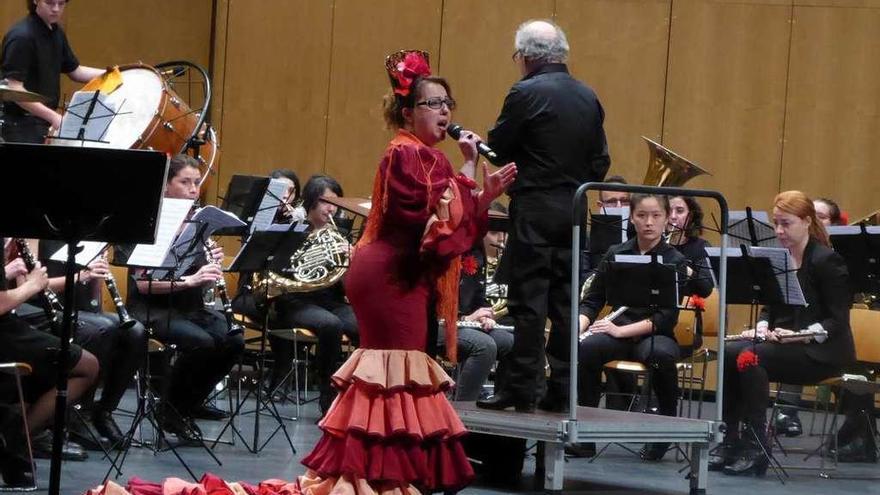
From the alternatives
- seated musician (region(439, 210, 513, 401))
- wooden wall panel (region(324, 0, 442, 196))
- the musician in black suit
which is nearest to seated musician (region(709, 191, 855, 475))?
seated musician (region(439, 210, 513, 401))

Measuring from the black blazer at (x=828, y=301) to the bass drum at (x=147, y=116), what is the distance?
11.9 ft

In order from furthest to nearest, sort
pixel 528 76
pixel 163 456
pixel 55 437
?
pixel 163 456, pixel 528 76, pixel 55 437

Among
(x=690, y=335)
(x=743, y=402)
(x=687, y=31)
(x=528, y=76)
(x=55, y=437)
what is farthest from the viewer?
(x=687, y=31)

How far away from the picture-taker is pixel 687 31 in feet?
36.6

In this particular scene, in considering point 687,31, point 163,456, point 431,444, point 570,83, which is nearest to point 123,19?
point 687,31

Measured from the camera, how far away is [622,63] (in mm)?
11273

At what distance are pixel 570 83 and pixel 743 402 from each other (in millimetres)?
2381

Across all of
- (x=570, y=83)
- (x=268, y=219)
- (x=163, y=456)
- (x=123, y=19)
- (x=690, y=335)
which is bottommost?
(x=163, y=456)

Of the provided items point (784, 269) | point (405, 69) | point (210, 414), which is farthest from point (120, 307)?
point (784, 269)

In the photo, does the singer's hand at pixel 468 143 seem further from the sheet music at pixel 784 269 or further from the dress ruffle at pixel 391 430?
the sheet music at pixel 784 269

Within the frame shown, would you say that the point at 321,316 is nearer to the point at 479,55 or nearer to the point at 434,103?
the point at 434,103

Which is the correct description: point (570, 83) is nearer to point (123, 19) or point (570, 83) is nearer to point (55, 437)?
point (55, 437)

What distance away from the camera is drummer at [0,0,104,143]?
324 inches

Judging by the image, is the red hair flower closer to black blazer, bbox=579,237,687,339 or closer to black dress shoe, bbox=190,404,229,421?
black blazer, bbox=579,237,687,339
